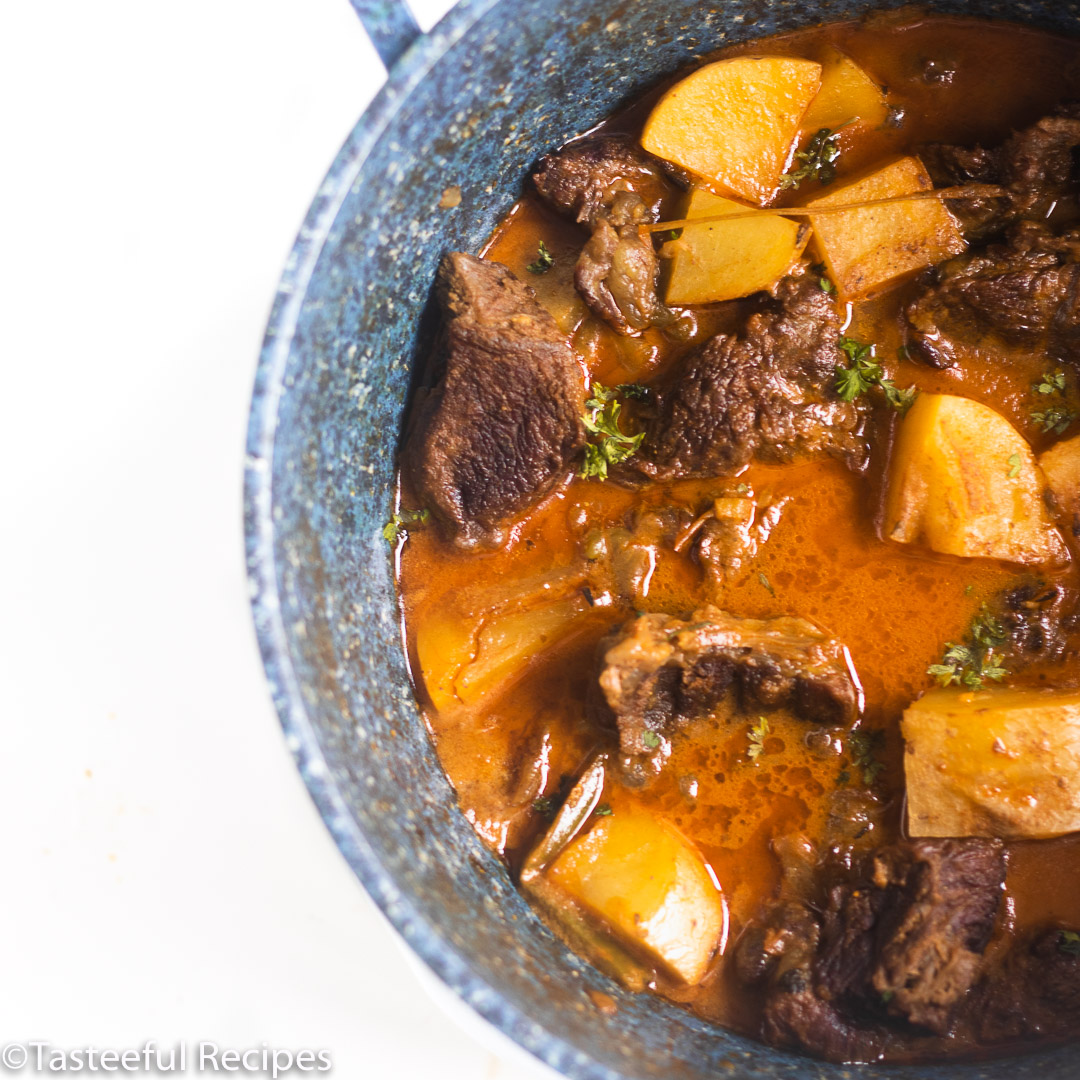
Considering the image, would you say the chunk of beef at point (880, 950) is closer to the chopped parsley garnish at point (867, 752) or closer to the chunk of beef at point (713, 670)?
the chopped parsley garnish at point (867, 752)

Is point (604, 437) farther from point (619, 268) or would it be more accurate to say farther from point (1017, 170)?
point (1017, 170)

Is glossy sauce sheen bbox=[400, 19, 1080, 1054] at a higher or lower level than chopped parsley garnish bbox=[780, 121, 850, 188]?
lower

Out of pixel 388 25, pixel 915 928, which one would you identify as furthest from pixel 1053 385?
pixel 388 25

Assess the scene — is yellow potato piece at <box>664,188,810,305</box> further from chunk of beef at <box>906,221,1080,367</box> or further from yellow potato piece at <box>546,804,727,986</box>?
yellow potato piece at <box>546,804,727,986</box>

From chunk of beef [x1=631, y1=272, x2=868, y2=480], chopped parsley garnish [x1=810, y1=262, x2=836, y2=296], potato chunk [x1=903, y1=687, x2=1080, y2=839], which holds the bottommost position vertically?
potato chunk [x1=903, y1=687, x2=1080, y2=839]

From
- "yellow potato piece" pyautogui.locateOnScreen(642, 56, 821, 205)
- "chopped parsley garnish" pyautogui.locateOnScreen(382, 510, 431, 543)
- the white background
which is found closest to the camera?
"yellow potato piece" pyautogui.locateOnScreen(642, 56, 821, 205)

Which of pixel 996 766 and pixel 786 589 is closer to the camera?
pixel 996 766

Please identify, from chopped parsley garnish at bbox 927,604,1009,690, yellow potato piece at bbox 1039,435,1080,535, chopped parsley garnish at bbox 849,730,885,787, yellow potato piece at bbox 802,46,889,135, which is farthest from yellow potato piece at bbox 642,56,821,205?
chopped parsley garnish at bbox 849,730,885,787
